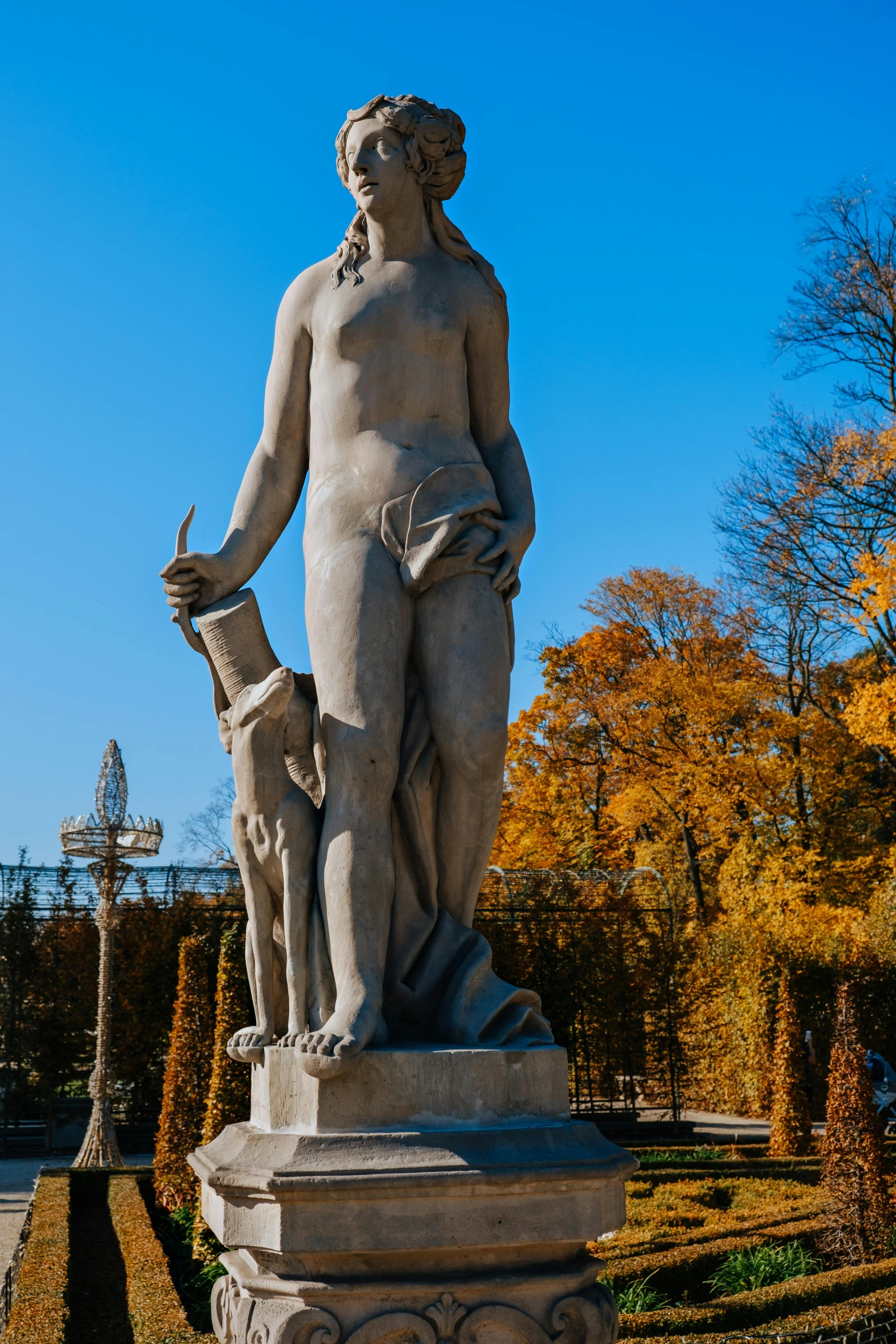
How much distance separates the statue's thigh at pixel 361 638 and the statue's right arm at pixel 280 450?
1.09ft

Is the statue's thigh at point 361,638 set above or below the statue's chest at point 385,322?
below

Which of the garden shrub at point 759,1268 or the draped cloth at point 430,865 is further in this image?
the garden shrub at point 759,1268

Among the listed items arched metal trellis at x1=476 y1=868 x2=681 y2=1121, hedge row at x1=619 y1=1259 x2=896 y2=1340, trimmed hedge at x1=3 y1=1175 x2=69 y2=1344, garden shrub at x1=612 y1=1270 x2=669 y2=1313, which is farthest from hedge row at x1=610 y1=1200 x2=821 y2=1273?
arched metal trellis at x1=476 y1=868 x2=681 y2=1121

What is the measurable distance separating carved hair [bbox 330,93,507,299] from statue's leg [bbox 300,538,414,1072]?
94cm

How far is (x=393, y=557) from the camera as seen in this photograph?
3.53 metres

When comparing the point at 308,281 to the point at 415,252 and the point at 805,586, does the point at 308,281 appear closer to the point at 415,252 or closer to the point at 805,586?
the point at 415,252

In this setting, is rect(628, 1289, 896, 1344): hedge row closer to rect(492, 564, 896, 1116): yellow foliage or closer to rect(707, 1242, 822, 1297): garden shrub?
rect(707, 1242, 822, 1297): garden shrub

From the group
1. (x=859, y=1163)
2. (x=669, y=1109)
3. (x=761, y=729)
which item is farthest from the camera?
(x=761, y=729)

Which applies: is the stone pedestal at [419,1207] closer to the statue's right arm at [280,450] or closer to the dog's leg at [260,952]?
the dog's leg at [260,952]

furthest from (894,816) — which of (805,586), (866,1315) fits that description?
(866,1315)

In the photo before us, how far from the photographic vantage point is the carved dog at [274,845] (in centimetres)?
335

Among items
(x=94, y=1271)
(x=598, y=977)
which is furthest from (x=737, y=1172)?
(x=94, y=1271)

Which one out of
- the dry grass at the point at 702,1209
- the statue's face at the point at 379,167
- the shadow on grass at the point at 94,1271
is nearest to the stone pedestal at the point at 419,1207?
the statue's face at the point at 379,167

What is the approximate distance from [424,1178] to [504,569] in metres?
1.59
